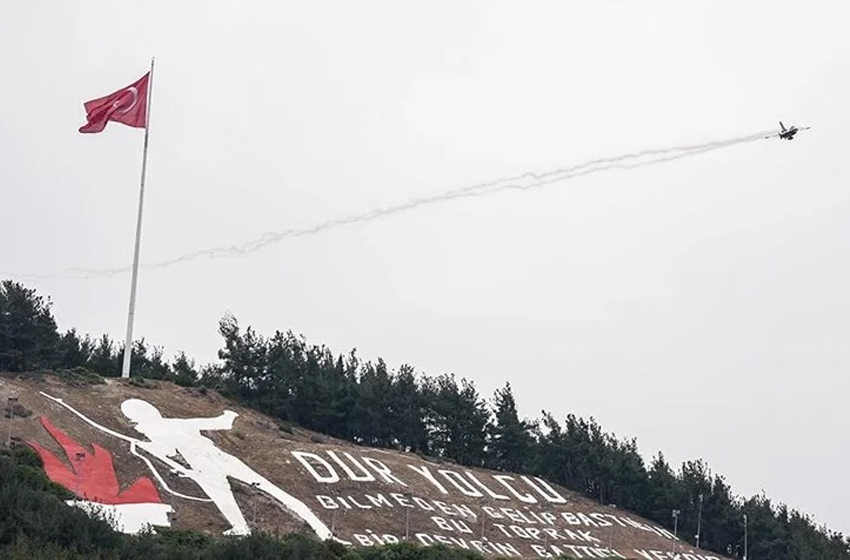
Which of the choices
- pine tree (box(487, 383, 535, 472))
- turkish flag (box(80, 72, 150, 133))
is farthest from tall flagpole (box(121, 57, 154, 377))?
pine tree (box(487, 383, 535, 472))

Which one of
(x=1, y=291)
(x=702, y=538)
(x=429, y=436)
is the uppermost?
(x=1, y=291)

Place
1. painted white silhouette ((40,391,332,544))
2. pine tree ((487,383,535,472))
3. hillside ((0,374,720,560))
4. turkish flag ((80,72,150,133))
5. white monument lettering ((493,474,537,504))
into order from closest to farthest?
hillside ((0,374,720,560))
painted white silhouette ((40,391,332,544))
turkish flag ((80,72,150,133))
white monument lettering ((493,474,537,504))
pine tree ((487,383,535,472))

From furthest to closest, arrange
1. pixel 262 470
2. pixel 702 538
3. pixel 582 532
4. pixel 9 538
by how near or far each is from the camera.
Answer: pixel 702 538, pixel 582 532, pixel 262 470, pixel 9 538

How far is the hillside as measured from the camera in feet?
156

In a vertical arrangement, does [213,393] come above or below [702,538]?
above

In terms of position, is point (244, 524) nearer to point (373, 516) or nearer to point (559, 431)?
point (373, 516)

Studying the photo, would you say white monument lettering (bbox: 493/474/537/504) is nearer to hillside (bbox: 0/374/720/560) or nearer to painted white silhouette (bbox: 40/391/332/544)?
hillside (bbox: 0/374/720/560)

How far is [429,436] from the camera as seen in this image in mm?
79625

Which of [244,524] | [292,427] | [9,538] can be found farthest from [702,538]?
[9,538]

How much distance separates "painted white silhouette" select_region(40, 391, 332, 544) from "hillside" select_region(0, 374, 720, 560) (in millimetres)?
101

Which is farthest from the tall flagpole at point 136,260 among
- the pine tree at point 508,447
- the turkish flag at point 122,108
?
the pine tree at point 508,447

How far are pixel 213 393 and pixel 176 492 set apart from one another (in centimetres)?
2107

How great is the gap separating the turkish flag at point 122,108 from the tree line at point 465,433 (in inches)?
789

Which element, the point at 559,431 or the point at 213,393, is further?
the point at 559,431
